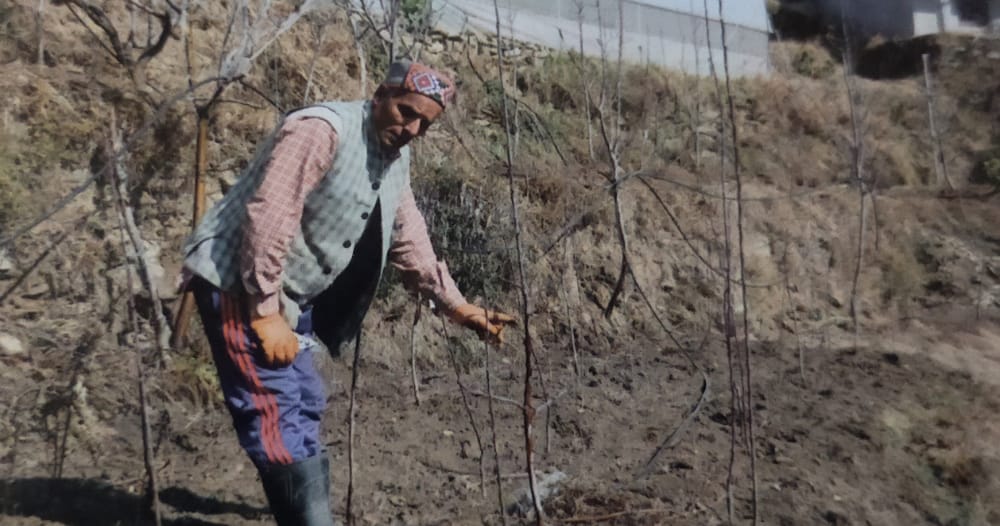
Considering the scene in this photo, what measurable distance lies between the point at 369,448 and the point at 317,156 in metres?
1.57

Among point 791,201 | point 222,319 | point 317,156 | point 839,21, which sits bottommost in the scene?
point 222,319

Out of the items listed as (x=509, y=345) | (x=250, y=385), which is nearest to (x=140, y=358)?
(x=250, y=385)

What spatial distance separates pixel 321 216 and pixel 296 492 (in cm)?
60

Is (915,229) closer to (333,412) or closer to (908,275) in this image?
(908,275)

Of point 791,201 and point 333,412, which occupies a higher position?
point 791,201

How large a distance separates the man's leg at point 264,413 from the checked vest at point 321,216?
9cm

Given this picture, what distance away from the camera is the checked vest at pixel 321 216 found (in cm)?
175

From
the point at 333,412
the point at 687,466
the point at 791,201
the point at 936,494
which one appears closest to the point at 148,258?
the point at 333,412

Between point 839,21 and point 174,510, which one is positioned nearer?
point 174,510

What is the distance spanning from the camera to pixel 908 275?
6.98 metres

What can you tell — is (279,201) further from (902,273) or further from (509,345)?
(902,273)

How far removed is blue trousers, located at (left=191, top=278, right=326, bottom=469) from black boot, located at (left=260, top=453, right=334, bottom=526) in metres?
0.02

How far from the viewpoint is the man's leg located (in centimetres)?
177

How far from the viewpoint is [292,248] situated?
182cm
